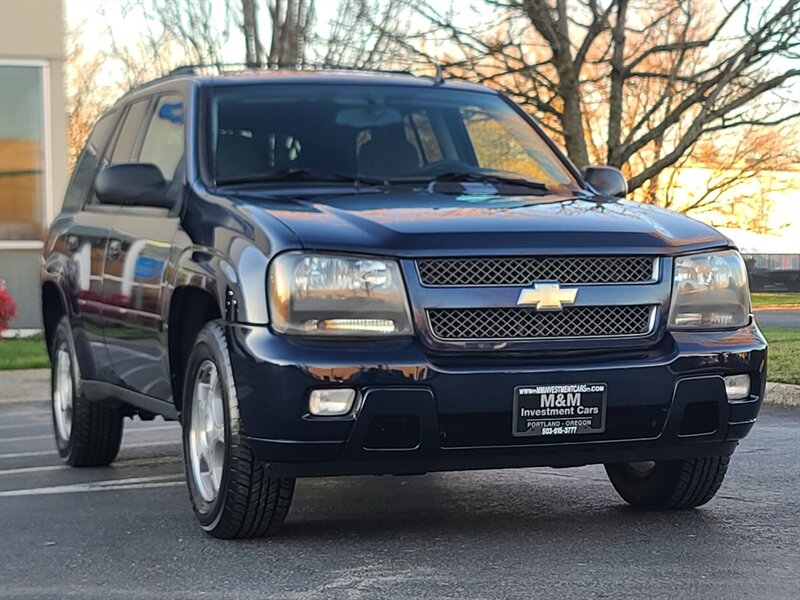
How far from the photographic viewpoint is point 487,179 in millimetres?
6520

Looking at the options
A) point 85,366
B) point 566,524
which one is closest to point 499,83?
point 85,366

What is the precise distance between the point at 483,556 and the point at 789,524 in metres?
1.33

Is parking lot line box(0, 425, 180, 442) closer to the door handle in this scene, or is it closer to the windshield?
the door handle

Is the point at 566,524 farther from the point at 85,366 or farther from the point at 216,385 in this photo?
the point at 85,366

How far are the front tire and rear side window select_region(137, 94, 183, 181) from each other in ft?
3.80

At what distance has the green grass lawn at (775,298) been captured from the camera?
20.9 metres

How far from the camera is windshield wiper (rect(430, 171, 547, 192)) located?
646 centimetres

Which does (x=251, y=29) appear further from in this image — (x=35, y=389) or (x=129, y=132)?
(x=129, y=132)

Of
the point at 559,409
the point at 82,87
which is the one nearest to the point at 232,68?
the point at 559,409

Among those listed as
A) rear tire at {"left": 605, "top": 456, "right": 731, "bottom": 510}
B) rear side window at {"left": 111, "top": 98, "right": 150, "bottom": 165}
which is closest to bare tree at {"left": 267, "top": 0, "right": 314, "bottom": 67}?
rear side window at {"left": 111, "top": 98, "right": 150, "bottom": 165}

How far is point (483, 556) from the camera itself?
5254 millimetres

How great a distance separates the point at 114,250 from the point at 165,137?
1.86ft

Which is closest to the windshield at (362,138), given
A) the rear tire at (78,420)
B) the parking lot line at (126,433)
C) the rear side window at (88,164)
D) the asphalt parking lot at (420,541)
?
the asphalt parking lot at (420,541)

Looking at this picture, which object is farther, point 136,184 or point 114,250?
point 114,250
